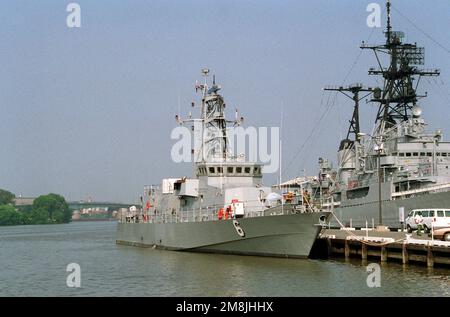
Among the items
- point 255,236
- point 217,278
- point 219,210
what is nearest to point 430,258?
point 255,236

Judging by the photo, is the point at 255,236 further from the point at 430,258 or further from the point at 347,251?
the point at 430,258

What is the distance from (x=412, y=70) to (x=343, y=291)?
37032 millimetres

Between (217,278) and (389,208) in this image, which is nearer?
(217,278)

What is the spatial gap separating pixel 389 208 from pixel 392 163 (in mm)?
3669

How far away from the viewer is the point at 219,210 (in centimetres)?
3316

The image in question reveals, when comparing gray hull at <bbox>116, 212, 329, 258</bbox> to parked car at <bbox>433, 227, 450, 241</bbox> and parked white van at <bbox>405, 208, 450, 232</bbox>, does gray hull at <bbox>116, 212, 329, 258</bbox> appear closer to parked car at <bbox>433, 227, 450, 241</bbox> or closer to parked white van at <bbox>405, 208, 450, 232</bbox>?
parked car at <bbox>433, 227, 450, 241</bbox>

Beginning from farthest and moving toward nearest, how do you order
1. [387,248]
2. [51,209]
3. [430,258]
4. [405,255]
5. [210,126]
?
[51,209] < [210,126] < [387,248] < [405,255] < [430,258]

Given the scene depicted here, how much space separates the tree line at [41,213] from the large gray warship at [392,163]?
103413mm

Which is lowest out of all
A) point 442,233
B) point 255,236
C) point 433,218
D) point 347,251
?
point 347,251

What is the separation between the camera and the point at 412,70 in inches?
2126

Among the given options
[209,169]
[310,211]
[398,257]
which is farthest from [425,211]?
[209,169]

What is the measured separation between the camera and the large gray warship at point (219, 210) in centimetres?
2964

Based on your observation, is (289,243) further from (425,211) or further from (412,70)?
(412,70)

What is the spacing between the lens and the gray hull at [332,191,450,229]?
36.2 meters
